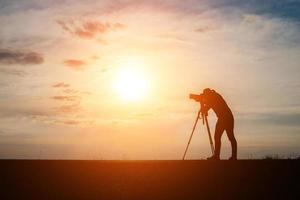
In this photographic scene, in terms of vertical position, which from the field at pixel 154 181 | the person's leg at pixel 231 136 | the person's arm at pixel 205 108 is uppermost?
the person's arm at pixel 205 108

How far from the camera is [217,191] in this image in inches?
416

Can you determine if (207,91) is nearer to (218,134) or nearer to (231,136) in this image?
(218,134)

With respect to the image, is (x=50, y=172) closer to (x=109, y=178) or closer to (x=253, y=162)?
(x=109, y=178)

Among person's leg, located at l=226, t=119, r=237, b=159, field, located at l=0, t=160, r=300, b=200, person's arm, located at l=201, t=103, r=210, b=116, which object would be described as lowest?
field, located at l=0, t=160, r=300, b=200

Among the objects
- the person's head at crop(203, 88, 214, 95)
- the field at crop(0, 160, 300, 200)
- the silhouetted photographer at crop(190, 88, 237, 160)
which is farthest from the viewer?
the person's head at crop(203, 88, 214, 95)

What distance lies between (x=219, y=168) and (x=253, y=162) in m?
1.73

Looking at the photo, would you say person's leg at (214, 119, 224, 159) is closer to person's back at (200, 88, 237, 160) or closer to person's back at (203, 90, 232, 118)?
person's back at (200, 88, 237, 160)

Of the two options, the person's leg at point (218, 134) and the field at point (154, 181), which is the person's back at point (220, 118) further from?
the field at point (154, 181)

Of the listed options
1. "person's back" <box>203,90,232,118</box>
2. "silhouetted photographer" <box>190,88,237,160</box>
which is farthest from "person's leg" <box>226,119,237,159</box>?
"person's back" <box>203,90,232,118</box>

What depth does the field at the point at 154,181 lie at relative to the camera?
1009 centimetres

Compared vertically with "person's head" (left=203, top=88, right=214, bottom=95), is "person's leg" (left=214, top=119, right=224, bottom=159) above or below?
below

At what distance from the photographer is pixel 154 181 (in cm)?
1127

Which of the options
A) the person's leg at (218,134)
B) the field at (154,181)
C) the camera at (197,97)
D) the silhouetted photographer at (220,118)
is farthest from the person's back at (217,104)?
the field at (154,181)

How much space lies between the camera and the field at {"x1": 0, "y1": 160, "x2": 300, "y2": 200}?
397 inches
